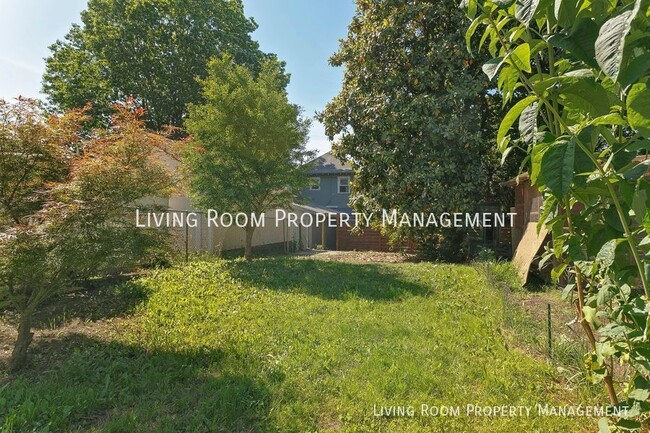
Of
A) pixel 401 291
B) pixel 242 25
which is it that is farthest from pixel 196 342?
pixel 242 25

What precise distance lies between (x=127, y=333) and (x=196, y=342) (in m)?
0.92

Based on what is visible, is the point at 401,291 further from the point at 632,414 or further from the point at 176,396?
the point at 632,414

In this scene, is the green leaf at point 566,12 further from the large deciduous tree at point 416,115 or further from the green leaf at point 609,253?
the large deciduous tree at point 416,115

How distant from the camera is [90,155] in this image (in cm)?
418

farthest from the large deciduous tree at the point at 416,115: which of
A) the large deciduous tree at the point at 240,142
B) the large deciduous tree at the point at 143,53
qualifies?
the large deciduous tree at the point at 143,53

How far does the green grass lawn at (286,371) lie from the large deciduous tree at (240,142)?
4107mm

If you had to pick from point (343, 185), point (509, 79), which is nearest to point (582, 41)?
point (509, 79)

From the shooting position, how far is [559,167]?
36.1 inches

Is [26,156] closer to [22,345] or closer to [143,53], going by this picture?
[22,345]

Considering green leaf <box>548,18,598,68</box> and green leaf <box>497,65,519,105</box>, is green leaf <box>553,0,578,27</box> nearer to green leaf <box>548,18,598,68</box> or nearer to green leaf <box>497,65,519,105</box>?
green leaf <box>548,18,598,68</box>

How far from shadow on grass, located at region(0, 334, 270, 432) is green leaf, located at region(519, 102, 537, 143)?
2.26 metres

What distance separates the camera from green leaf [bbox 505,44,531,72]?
104cm

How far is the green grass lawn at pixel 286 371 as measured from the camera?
2377 mm

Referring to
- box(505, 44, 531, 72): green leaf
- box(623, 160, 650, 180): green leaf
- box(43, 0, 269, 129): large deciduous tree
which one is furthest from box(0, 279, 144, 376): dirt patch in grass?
box(43, 0, 269, 129): large deciduous tree
